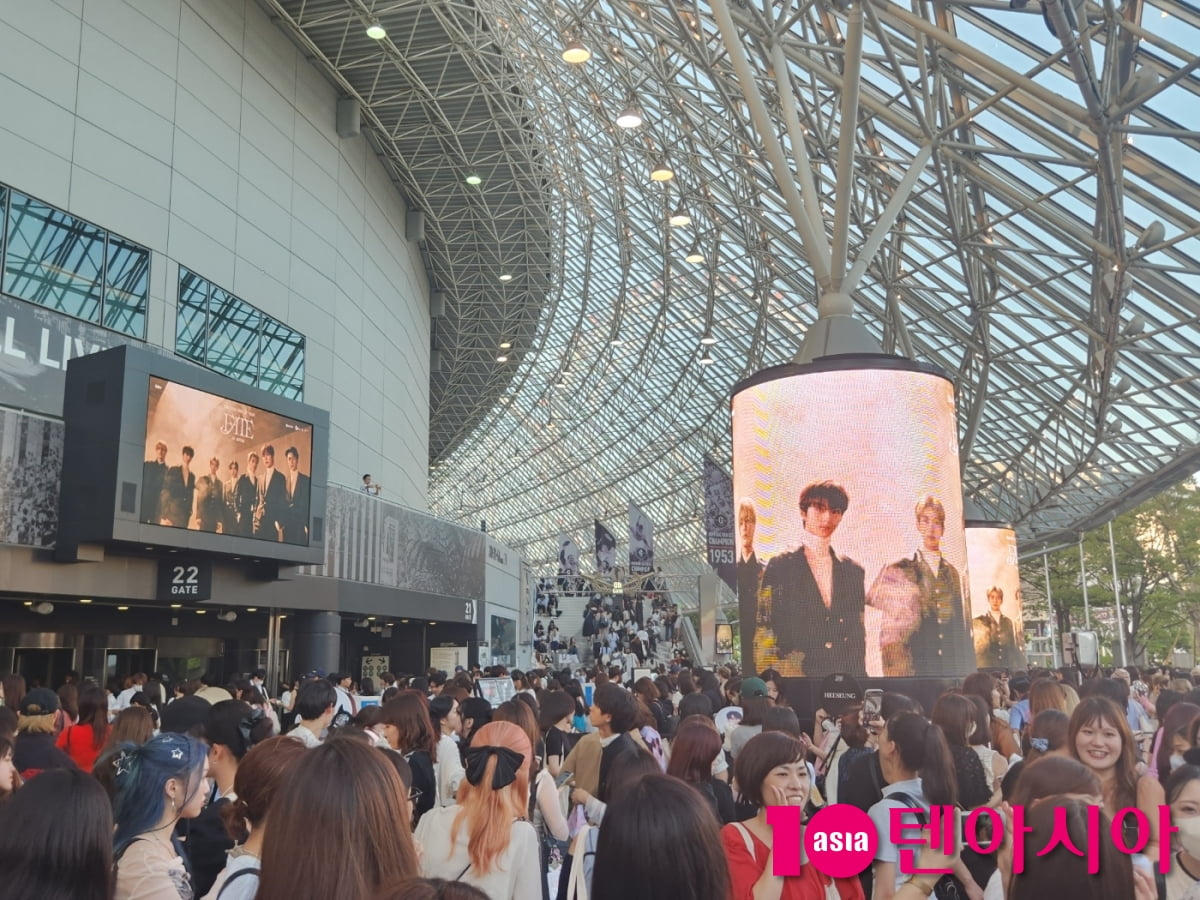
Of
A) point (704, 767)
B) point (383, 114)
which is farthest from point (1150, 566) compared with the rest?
point (704, 767)

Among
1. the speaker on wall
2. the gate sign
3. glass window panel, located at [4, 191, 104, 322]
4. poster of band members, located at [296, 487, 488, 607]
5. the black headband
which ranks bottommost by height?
the black headband

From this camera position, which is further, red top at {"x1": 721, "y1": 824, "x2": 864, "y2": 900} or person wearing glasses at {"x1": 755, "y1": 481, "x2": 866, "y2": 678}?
person wearing glasses at {"x1": 755, "y1": 481, "x2": 866, "y2": 678}

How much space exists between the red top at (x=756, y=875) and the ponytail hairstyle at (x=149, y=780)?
1817 mm

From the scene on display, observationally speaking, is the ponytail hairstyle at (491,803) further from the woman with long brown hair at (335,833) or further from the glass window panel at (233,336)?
the glass window panel at (233,336)

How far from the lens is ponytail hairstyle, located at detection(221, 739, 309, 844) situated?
12.2 ft

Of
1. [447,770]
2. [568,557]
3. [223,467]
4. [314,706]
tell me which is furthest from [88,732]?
[568,557]

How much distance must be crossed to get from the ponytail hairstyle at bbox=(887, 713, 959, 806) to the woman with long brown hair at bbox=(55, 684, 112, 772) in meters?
5.39

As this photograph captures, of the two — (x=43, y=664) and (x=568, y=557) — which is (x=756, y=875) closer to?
(x=43, y=664)

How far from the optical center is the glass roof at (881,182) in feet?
52.2

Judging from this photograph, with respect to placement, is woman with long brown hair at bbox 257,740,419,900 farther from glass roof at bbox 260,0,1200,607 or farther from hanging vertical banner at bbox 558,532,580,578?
hanging vertical banner at bbox 558,532,580,578

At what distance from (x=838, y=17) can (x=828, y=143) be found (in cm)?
248

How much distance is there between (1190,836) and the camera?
11.5 feet

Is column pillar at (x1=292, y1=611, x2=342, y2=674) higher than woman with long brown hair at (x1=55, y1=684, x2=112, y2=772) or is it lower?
higher

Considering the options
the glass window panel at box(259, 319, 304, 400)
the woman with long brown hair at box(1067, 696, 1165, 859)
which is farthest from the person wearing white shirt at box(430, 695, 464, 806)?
the glass window panel at box(259, 319, 304, 400)
